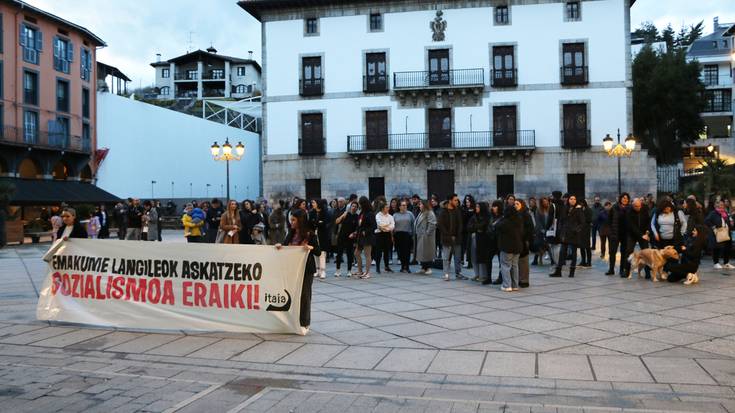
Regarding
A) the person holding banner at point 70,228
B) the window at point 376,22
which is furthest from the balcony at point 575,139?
the person holding banner at point 70,228

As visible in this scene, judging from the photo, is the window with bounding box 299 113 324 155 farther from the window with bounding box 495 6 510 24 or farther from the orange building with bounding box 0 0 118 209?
the orange building with bounding box 0 0 118 209

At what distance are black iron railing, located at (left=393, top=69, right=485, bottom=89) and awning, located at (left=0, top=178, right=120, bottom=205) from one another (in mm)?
20877

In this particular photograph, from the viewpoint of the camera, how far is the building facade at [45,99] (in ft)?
112

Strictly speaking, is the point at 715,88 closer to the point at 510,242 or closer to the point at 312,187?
the point at 312,187

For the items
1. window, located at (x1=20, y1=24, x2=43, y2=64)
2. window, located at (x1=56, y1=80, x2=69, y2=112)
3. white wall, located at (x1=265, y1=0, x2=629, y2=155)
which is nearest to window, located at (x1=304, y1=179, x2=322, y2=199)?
white wall, located at (x1=265, y1=0, x2=629, y2=155)

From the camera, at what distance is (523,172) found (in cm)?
3162

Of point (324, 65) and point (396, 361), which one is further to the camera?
point (324, 65)

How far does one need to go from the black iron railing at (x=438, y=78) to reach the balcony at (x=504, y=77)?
0.63m

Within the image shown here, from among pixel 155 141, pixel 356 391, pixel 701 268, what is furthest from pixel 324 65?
pixel 356 391

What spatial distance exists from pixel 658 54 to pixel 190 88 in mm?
66640

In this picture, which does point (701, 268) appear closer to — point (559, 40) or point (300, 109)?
point (559, 40)

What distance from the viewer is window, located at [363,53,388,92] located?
108 feet

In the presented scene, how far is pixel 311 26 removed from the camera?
3356 centimetres

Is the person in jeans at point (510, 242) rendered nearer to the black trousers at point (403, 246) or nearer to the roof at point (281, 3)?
the black trousers at point (403, 246)
